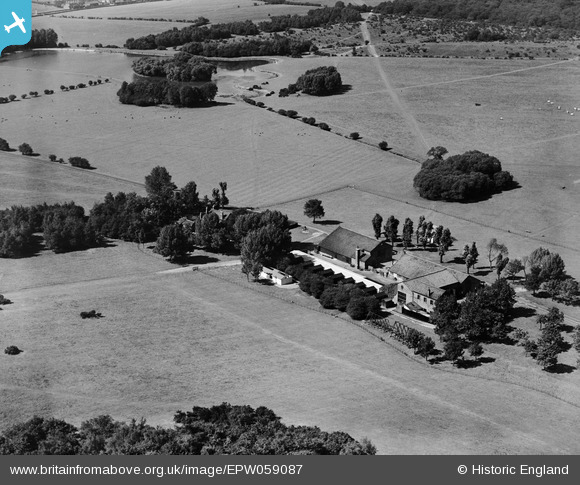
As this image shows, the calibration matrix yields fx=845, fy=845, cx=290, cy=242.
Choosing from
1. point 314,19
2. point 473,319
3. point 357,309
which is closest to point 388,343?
point 357,309

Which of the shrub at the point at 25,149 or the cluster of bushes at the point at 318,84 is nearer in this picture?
the shrub at the point at 25,149

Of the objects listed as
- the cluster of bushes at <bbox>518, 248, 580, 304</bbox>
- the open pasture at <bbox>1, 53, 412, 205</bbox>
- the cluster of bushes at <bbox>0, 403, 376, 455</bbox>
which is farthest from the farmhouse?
the open pasture at <bbox>1, 53, 412, 205</bbox>

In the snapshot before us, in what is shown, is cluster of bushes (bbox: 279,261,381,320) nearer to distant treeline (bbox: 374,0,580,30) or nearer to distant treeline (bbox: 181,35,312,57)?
distant treeline (bbox: 181,35,312,57)

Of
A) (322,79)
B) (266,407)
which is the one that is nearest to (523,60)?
(322,79)

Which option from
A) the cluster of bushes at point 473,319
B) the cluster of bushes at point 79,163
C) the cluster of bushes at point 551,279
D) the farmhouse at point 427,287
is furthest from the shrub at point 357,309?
the cluster of bushes at point 79,163

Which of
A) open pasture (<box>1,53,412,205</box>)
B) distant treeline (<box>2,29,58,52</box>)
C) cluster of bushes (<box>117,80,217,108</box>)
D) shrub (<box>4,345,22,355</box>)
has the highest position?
distant treeline (<box>2,29,58,52</box>)

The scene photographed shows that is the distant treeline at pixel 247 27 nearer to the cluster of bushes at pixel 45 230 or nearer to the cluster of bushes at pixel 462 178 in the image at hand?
the cluster of bushes at pixel 462 178
